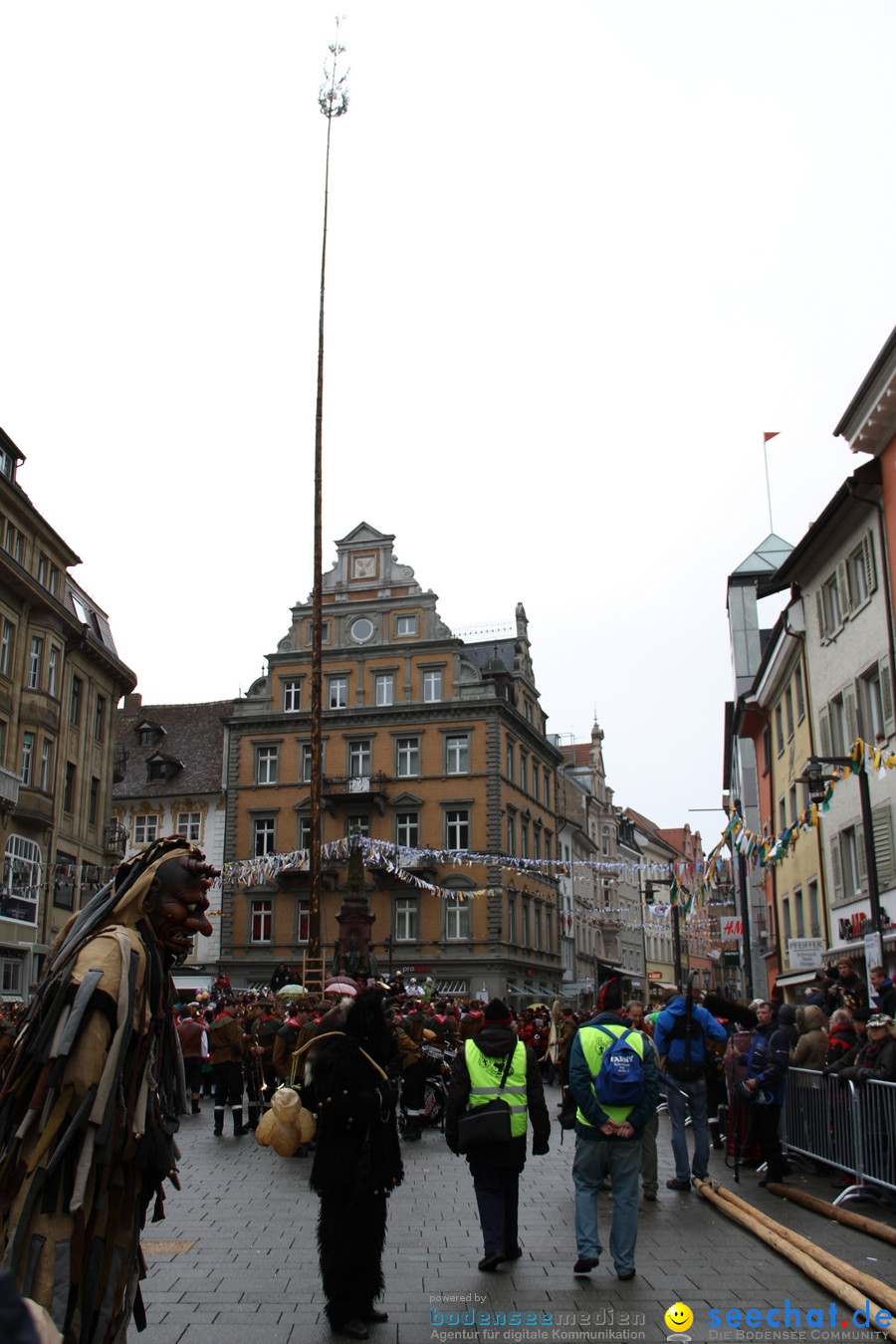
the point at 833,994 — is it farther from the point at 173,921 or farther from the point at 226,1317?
the point at 173,921

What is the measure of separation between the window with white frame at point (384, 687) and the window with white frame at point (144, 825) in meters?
12.8

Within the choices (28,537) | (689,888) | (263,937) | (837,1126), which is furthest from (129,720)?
(837,1126)

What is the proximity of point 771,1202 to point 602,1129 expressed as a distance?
349 centimetres

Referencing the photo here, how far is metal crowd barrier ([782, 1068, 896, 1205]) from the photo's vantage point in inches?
396

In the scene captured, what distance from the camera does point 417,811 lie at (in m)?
51.8

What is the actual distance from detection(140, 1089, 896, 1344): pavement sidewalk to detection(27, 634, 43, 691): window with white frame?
84.4ft

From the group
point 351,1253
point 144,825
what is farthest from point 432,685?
point 351,1253

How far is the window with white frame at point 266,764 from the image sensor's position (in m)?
54.6

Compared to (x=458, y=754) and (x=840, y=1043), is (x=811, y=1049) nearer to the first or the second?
(x=840, y=1043)

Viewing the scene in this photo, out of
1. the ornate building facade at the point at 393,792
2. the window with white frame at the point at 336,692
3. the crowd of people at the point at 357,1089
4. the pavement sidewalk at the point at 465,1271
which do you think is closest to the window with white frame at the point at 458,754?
the ornate building facade at the point at 393,792

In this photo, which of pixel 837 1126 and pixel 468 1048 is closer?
pixel 468 1048

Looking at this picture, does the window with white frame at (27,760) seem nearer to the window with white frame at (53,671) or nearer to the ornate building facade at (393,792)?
the window with white frame at (53,671)

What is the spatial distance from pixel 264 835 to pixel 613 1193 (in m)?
47.3

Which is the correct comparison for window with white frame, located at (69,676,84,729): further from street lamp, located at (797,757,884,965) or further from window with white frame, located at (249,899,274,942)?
street lamp, located at (797,757,884,965)
